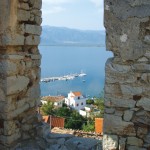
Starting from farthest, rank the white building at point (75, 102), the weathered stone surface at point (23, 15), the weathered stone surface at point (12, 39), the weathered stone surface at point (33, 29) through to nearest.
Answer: the white building at point (75, 102), the weathered stone surface at point (33, 29), the weathered stone surface at point (23, 15), the weathered stone surface at point (12, 39)

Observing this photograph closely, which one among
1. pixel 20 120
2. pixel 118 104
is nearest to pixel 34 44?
pixel 20 120

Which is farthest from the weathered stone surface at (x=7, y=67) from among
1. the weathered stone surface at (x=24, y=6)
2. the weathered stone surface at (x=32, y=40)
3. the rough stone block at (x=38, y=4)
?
the rough stone block at (x=38, y=4)

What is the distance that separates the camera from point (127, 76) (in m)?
3.41

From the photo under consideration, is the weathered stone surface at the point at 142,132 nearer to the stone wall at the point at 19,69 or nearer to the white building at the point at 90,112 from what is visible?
the stone wall at the point at 19,69

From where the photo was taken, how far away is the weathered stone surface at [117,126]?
11.4 feet

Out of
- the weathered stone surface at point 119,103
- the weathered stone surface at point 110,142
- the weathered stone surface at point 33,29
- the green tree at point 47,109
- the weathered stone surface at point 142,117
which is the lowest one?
the green tree at point 47,109

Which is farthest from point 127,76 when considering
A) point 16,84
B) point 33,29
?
point 33,29

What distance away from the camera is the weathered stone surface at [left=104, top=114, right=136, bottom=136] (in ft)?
11.4

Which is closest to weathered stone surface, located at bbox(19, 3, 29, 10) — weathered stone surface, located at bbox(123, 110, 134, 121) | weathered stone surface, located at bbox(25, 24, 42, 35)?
weathered stone surface, located at bbox(25, 24, 42, 35)

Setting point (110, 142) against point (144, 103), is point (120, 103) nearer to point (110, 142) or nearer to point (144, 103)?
point (144, 103)

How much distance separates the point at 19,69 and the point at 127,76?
159 cm

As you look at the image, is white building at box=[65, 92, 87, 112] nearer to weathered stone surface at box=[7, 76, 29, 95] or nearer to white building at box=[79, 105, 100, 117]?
white building at box=[79, 105, 100, 117]

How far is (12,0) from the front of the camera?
4.11 m

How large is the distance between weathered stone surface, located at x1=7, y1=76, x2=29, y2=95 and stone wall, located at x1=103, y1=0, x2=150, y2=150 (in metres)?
1.33
